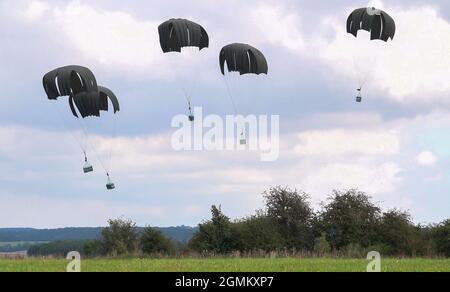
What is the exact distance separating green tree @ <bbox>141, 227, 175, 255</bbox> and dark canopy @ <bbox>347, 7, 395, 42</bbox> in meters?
33.7

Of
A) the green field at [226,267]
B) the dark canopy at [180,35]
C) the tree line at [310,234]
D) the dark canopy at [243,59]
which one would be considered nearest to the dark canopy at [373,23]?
the dark canopy at [243,59]

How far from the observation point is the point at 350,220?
73938 millimetres

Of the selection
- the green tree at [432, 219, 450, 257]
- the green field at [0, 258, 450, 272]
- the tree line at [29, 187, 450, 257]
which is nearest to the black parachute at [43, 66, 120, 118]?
the green field at [0, 258, 450, 272]

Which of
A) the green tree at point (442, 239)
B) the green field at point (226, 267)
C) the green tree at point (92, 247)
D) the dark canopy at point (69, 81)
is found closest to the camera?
the green field at point (226, 267)

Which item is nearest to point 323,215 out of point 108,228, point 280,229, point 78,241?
point 280,229

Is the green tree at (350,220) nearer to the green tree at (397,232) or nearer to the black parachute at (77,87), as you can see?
the green tree at (397,232)

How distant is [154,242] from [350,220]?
18972 millimetres

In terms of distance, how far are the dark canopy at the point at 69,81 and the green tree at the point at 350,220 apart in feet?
125

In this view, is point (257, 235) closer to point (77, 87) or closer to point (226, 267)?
point (77, 87)

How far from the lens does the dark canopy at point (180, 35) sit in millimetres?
43156

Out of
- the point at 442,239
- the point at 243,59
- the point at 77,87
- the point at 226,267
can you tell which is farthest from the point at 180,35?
the point at 442,239
